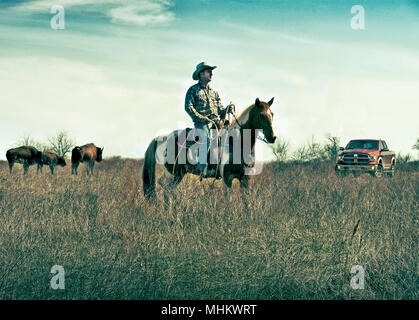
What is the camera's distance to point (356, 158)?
17047 mm

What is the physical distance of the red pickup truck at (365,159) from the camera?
55.3 ft

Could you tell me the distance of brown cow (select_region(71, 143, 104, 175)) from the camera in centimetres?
2239

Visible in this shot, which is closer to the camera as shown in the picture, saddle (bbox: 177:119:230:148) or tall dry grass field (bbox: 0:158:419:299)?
tall dry grass field (bbox: 0:158:419:299)

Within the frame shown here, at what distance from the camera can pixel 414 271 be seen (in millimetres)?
4152

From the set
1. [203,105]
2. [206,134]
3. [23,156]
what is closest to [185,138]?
[206,134]

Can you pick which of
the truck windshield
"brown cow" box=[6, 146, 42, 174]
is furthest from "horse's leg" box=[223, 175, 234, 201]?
"brown cow" box=[6, 146, 42, 174]

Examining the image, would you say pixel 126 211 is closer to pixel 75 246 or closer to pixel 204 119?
pixel 75 246

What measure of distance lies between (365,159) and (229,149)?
11345mm

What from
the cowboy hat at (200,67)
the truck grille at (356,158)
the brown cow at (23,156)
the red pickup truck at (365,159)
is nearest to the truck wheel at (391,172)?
the red pickup truck at (365,159)

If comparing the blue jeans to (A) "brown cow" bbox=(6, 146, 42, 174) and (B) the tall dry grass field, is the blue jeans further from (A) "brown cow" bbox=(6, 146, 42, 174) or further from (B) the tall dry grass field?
(A) "brown cow" bbox=(6, 146, 42, 174)

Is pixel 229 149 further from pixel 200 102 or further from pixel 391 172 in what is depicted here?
pixel 391 172

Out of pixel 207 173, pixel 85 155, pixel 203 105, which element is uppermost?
pixel 85 155

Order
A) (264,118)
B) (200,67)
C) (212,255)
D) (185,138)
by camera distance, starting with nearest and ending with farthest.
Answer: (212,255), (264,118), (200,67), (185,138)

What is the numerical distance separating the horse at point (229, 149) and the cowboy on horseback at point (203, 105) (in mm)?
287
